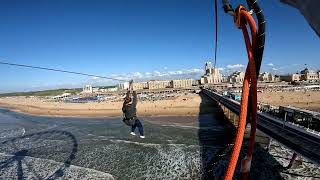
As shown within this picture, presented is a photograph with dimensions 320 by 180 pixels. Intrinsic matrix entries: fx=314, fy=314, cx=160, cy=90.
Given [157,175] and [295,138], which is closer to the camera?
[295,138]

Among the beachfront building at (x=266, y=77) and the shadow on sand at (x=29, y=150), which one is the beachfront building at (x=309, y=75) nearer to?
the beachfront building at (x=266, y=77)

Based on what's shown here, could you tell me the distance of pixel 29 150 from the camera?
905 inches

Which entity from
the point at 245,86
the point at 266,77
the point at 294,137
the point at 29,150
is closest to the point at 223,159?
the point at 294,137

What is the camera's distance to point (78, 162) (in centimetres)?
1852

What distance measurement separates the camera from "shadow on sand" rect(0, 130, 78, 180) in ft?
57.2

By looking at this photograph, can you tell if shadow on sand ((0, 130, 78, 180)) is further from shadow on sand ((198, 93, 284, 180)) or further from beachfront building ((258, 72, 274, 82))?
beachfront building ((258, 72, 274, 82))

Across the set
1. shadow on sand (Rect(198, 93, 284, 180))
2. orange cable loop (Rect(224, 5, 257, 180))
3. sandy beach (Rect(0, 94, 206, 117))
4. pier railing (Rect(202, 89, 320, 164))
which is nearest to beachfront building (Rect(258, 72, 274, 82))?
sandy beach (Rect(0, 94, 206, 117))

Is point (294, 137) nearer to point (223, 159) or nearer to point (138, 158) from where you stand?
point (223, 159)

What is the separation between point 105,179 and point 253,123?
525 inches

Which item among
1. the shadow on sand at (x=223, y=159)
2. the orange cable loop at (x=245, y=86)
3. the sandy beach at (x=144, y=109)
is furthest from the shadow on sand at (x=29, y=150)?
the sandy beach at (x=144, y=109)

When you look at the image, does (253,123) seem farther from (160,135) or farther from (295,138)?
(160,135)

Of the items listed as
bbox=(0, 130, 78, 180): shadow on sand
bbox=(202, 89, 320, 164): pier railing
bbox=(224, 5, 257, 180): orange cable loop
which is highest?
bbox=(224, 5, 257, 180): orange cable loop

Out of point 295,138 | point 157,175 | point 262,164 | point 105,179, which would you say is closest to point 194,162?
point 157,175

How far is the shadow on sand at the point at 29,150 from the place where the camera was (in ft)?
57.2
